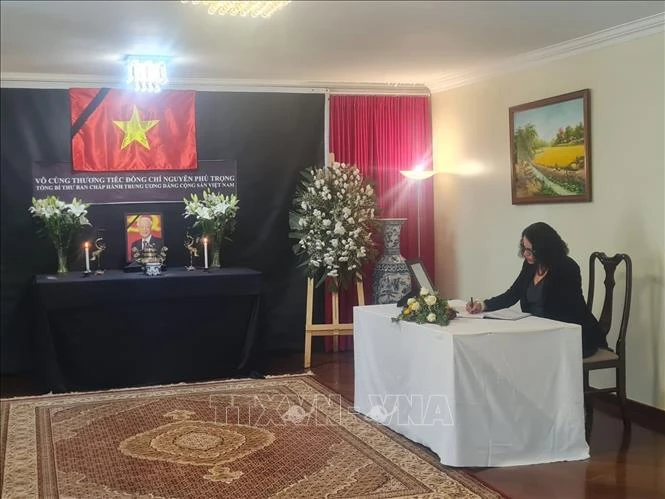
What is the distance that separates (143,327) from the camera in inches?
238

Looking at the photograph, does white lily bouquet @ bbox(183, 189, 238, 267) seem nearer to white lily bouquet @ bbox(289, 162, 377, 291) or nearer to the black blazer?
white lily bouquet @ bbox(289, 162, 377, 291)

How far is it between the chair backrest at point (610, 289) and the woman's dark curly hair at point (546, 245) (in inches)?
19.0

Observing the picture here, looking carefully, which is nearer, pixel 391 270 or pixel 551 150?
pixel 551 150

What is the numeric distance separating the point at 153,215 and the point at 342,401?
→ 2.53 m

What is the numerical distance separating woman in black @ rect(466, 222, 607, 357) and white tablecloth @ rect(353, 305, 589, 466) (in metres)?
0.26

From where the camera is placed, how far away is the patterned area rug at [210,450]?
12.5 ft

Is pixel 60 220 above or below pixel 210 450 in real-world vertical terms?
above

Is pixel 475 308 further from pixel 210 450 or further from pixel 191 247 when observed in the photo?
pixel 191 247

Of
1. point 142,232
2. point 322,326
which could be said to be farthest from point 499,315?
point 142,232

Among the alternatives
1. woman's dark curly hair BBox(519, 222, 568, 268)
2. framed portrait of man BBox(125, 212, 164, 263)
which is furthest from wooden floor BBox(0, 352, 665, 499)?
framed portrait of man BBox(125, 212, 164, 263)

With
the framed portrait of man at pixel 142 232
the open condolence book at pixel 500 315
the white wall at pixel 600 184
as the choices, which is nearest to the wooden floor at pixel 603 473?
the white wall at pixel 600 184

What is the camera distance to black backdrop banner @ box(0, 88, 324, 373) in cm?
→ 648

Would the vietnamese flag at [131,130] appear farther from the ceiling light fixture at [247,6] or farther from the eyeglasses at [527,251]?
the eyeglasses at [527,251]

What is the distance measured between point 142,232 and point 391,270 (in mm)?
2168
